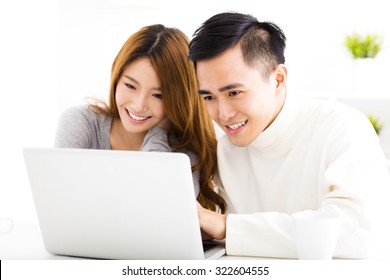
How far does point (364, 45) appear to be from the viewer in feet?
12.4

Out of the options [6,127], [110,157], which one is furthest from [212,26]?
[6,127]

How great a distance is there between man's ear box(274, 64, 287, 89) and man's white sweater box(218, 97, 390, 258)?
6cm

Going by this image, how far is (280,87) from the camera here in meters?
1.78

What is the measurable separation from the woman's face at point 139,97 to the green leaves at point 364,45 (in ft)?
6.68

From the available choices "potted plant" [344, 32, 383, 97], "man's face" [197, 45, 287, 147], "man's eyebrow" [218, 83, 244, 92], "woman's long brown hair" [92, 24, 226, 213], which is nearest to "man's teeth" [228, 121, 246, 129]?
"man's face" [197, 45, 287, 147]

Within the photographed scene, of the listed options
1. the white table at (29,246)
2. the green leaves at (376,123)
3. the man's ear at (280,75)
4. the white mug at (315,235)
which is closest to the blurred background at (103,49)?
the green leaves at (376,123)

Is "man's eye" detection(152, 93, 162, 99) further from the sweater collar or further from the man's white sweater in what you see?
the sweater collar

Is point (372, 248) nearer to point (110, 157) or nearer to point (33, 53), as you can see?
point (110, 157)

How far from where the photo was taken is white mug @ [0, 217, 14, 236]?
5.07 ft

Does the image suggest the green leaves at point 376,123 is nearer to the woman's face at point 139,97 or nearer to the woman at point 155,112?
the woman at point 155,112

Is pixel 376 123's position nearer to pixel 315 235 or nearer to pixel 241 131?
pixel 241 131

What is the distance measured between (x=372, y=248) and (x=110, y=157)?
665 millimetres

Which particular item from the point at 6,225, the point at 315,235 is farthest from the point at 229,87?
the point at 6,225

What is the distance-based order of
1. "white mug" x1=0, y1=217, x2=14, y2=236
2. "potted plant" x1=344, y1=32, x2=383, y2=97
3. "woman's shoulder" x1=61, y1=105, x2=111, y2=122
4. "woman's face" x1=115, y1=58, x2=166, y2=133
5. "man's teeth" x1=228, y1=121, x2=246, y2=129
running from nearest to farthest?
1. "white mug" x1=0, y1=217, x2=14, y2=236
2. "man's teeth" x1=228, y1=121, x2=246, y2=129
3. "woman's face" x1=115, y1=58, x2=166, y2=133
4. "woman's shoulder" x1=61, y1=105, x2=111, y2=122
5. "potted plant" x1=344, y1=32, x2=383, y2=97
